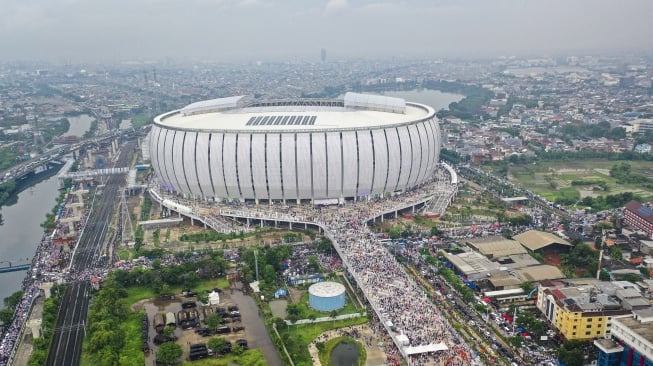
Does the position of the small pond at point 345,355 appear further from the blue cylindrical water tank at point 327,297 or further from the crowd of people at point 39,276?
the crowd of people at point 39,276

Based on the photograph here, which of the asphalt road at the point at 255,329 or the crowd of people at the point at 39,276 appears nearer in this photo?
the asphalt road at the point at 255,329

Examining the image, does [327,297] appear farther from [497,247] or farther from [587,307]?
[497,247]

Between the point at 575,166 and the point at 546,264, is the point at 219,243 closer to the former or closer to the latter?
the point at 546,264

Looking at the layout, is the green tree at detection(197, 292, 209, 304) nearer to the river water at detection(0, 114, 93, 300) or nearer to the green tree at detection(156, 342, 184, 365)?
the green tree at detection(156, 342, 184, 365)

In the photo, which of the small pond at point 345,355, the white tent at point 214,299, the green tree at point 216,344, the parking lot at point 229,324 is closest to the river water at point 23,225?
the parking lot at point 229,324

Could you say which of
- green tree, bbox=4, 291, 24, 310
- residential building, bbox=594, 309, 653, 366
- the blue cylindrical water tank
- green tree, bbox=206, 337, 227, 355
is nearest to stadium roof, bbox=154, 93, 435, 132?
the blue cylindrical water tank

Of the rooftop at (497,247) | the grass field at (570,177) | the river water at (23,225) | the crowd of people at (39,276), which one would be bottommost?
the river water at (23,225)
